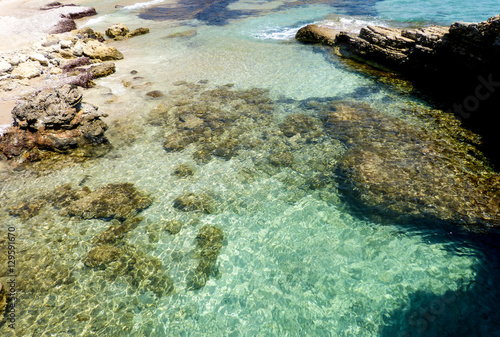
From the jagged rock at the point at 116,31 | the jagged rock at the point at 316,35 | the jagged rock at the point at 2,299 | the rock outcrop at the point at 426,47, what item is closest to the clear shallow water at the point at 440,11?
the jagged rock at the point at 316,35

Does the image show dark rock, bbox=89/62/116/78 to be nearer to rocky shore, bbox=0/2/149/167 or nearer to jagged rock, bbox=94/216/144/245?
rocky shore, bbox=0/2/149/167

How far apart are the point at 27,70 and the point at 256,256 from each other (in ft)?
58.2

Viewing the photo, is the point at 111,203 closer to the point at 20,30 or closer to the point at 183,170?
the point at 183,170

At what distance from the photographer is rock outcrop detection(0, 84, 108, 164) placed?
9.86 meters

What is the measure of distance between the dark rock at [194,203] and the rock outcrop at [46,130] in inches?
195

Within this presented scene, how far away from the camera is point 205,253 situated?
642 cm

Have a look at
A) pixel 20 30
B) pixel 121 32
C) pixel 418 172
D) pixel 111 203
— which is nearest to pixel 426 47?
pixel 418 172

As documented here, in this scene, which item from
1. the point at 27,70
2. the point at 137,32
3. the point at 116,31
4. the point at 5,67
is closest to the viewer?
the point at 5,67

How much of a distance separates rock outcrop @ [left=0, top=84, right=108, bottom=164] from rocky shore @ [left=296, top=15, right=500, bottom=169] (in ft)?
47.2

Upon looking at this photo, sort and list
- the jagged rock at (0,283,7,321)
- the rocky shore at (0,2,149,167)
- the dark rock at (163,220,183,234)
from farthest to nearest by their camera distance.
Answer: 1. the rocky shore at (0,2,149,167)
2. the dark rock at (163,220,183,234)
3. the jagged rock at (0,283,7,321)

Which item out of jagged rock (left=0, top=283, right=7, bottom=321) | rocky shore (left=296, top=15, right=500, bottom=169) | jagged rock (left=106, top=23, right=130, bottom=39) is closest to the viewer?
jagged rock (left=0, top=283, right=7, bottom=321)

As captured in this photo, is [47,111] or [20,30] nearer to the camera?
[47,111]

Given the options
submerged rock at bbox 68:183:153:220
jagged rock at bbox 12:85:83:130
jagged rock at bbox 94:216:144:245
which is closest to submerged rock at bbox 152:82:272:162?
submerged rock at bbox 68:183:153:220

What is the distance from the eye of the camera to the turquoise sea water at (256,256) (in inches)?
200
